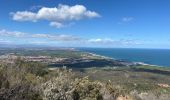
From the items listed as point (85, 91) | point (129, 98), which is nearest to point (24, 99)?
point (85, 91)

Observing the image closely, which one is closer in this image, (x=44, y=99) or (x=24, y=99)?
(x=24, y=99)

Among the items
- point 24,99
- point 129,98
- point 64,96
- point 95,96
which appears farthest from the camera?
point 129,98

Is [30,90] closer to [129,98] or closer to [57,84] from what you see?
[57,84]

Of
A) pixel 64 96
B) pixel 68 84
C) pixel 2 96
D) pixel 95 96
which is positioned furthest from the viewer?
pixel 95 96

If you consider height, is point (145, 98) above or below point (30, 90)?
below

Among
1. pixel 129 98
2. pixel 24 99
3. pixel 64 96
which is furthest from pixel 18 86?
pixel 129 98

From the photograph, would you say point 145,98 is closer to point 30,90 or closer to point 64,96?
point 64,96

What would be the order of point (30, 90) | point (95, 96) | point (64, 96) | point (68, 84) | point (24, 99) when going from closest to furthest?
point (24, 99) → point (30, 90) → point (64, 96) → point (68, 84) → point (95, 96)

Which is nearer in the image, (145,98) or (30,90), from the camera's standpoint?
(30,90)

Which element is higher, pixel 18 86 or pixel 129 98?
pixel 18 86
